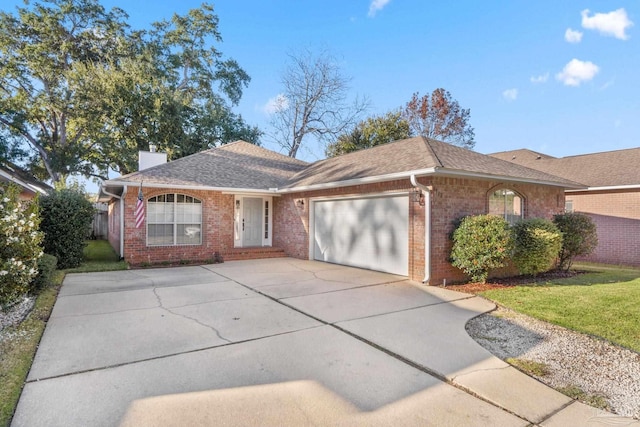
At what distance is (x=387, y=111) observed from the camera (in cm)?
2391

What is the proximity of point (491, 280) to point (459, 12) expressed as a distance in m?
10.8

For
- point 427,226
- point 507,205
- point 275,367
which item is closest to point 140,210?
point 427,226

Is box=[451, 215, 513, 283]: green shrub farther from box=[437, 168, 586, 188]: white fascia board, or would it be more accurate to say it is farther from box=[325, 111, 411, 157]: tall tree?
box=[325, 111, 411, 157]: tall tree

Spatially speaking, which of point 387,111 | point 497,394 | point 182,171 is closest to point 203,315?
point 497,394

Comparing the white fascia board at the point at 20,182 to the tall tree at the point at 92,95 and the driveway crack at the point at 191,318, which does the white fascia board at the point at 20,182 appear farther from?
the tall tree at the point at 92,95

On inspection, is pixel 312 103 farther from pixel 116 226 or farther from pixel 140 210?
pixel 140 210

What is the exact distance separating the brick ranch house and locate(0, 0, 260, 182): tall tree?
9618 millimetres

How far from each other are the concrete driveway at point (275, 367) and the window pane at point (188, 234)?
5097 mm

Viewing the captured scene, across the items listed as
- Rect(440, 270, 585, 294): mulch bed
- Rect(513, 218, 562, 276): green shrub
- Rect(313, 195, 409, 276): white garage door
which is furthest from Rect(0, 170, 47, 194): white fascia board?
Rect(513, 218, 562, 276): green shrub

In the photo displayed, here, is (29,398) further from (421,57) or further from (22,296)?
(421,57)

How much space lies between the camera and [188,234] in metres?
11.9

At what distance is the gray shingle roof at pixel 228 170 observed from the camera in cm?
1174

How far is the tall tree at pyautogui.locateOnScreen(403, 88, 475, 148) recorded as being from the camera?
93.5 ft

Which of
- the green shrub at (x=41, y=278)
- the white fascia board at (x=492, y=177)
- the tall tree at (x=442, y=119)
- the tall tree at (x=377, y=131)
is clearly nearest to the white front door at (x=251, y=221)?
the green shrub at (x=41, y=278)
